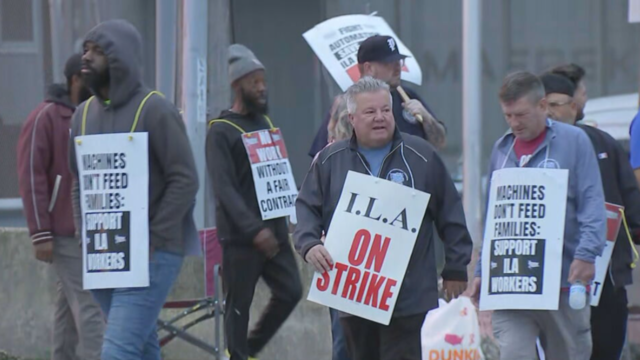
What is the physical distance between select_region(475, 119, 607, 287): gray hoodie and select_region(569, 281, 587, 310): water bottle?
13cm

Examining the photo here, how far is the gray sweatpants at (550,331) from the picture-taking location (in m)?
6.54

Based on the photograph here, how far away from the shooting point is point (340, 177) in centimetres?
633

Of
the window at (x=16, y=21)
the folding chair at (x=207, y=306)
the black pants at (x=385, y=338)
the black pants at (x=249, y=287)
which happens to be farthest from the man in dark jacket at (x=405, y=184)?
the window at (x=16, y=21)

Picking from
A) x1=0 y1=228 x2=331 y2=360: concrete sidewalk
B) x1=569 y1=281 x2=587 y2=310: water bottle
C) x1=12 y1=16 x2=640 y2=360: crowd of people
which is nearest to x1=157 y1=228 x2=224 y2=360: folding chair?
x1=0 y1=228 x2=331 y2=360: concrete sidewalk

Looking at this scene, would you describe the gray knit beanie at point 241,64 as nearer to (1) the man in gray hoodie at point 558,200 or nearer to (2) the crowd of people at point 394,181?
(2) the crowd of people at point 394,181

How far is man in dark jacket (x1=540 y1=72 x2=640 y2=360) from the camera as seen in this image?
7074 mm

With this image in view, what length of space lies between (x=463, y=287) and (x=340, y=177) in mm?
738

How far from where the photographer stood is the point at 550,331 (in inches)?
261

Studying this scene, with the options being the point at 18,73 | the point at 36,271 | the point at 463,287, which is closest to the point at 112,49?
the point at 463,287

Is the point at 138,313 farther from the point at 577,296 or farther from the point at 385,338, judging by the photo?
the point at 577,296

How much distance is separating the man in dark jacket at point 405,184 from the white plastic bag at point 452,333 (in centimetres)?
183

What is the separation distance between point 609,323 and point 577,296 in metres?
0.94

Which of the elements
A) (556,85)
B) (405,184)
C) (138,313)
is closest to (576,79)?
(556,85)

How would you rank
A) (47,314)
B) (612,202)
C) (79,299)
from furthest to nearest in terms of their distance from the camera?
(47,314), (79,299), (612,202)
